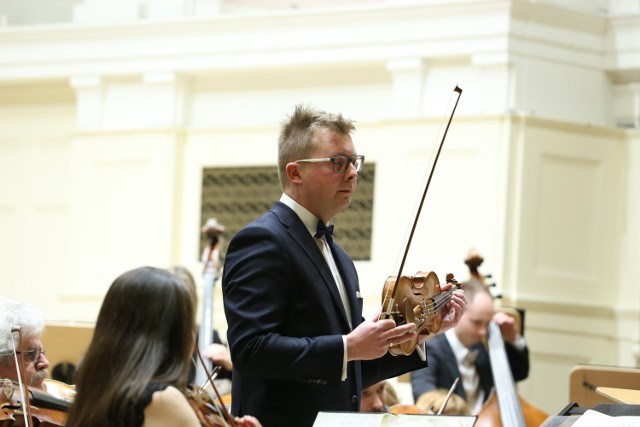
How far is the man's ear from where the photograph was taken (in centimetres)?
304

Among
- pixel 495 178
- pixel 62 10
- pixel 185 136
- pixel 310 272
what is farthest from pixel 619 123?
pixel 310 272

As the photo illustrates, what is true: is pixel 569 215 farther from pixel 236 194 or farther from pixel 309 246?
pixel 309 246

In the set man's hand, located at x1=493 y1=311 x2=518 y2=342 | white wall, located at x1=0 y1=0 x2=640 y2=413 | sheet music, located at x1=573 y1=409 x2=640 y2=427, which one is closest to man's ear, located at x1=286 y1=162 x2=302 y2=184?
sheet music, located at x1=573 y1=409 x2=640 y2=427

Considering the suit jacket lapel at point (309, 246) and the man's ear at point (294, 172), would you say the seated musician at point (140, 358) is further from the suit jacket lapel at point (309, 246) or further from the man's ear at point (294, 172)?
the man's ear at point (294, 172)

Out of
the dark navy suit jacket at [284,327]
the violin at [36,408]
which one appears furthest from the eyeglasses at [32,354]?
the dark navy suit jacket at [284,327]

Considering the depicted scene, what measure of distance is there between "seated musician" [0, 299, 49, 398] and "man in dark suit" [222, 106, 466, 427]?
0.83m

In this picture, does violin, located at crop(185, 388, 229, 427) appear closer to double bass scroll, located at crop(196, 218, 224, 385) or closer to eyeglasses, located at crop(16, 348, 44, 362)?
eyeglasses, located at crop(16, 348, 44, 362)

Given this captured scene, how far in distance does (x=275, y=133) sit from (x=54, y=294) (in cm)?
221

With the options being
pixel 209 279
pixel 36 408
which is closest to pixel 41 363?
pixel 36 408

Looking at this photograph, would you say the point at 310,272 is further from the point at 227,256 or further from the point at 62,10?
the point at 62,10

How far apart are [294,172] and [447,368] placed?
2451 millimetres

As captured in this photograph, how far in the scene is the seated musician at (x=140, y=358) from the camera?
7.13 feet

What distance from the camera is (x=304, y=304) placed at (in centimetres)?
289

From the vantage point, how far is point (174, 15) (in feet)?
26.1
